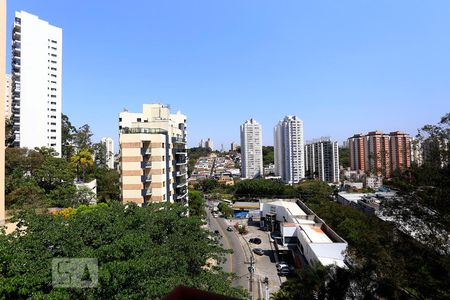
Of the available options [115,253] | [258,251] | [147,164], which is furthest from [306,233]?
[115,253]

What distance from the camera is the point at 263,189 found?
141 feet

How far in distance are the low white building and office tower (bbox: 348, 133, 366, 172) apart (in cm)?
2849

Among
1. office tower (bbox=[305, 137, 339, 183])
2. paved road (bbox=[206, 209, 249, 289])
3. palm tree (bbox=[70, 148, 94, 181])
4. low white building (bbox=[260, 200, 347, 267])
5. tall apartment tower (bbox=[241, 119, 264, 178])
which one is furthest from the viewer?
tall apartment tower (bbox=[241, 119, 264, 178])

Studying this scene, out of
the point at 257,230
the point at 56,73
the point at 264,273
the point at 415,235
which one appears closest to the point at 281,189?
the point at 257,230

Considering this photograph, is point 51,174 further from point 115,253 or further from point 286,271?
point 115,253

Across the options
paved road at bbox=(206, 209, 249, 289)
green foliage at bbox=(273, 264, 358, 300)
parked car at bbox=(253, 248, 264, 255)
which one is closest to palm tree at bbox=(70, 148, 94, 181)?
paved road at bbox=(206, 209, 249, 289)

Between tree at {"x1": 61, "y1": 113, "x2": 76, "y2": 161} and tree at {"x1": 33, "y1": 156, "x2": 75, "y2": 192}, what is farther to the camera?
tree at {"x1": 61, "y1": 113, "x2": 76, "y2": 161}

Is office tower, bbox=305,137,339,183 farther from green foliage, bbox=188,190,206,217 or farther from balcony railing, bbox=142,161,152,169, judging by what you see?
balcony railing, bbox=142,161,152,169

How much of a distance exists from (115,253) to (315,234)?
41.5 ft

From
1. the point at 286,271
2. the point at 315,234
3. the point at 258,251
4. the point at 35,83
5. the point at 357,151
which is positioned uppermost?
the point at 35,83

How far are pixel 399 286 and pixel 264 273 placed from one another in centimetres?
1248

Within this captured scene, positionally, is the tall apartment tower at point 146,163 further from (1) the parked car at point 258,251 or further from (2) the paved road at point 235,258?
(1) the parked car at point 258,251

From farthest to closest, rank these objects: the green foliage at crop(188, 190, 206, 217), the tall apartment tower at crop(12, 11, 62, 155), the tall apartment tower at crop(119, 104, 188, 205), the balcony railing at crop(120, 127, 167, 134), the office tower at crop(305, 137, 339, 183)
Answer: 1. the office tower at crop(305, 137, 339, 183)
2. the tall apartment tower at crop(12, 11, 62, 155)
3. the green foliage at crop(188, 190, 206, 217)
4. the balcony railing at crop(120, 127, 167, 134)
5. the tall apartment tower at crop(119, 104, 188, 205)

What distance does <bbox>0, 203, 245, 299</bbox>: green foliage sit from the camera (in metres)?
4.64
